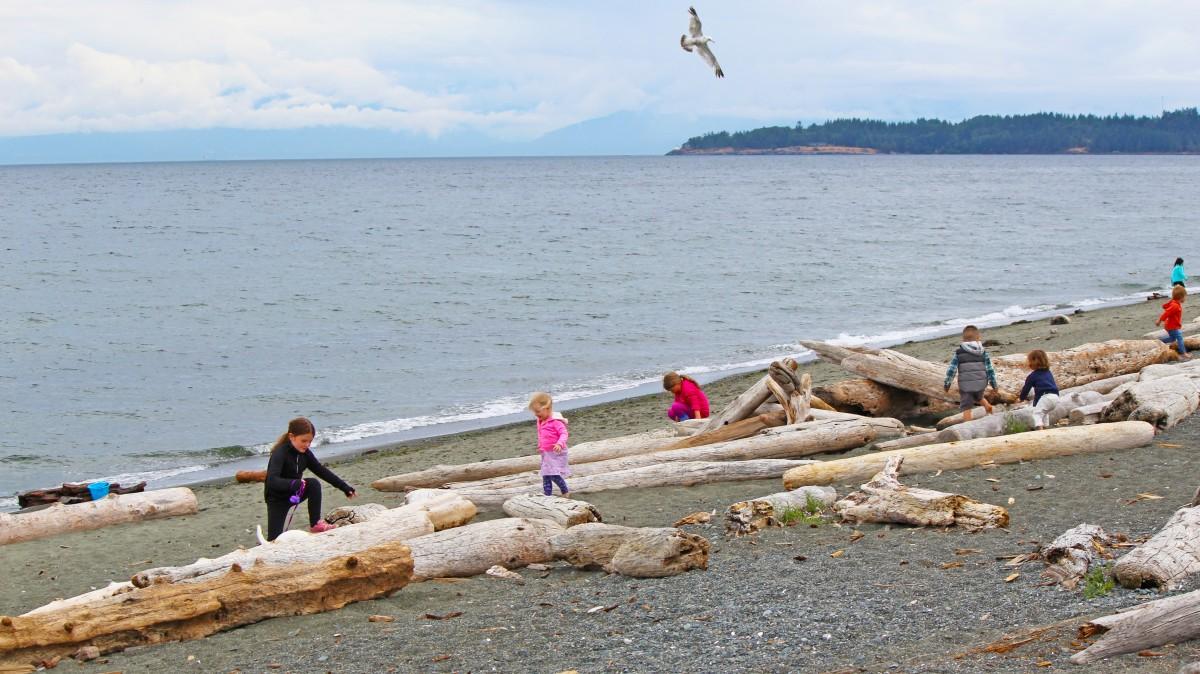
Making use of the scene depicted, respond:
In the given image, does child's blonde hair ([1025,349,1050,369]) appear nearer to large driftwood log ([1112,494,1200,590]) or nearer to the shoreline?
large driftwood log ([1112,494,1200,590])

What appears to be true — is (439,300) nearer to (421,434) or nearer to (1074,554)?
(421,434)

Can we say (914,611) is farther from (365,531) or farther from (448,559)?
(365,531)

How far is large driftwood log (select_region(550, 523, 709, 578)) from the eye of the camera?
26.8 feet

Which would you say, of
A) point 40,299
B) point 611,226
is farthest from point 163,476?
point 611,226

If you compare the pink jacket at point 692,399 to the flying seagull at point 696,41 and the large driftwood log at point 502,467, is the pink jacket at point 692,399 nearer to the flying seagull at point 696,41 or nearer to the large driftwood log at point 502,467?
the large driftwood log at point 502,467

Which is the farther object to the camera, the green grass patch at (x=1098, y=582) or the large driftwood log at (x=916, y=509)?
the large driftwood log at (x=916, y=509)

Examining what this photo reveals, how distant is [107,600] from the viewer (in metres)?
7.80

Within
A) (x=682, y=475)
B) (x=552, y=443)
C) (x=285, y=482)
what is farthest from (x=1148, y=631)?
(x=285, y=482)

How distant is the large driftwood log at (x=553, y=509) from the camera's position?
9555mm

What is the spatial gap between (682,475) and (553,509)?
94.1 inches

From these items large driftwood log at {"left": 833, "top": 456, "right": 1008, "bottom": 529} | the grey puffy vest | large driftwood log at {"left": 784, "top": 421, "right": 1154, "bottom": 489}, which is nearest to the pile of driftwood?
large driftwood log at {"left": 833, "top": 456, "right": 1008, "bottom": 529}

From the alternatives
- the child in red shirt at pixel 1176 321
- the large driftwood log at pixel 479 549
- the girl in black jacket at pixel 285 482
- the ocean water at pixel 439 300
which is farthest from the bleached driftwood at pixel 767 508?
the ocean water at pixel 439 300

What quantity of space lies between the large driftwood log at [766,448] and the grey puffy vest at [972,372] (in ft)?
3.79

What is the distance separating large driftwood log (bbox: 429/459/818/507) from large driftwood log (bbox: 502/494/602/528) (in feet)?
4.39
